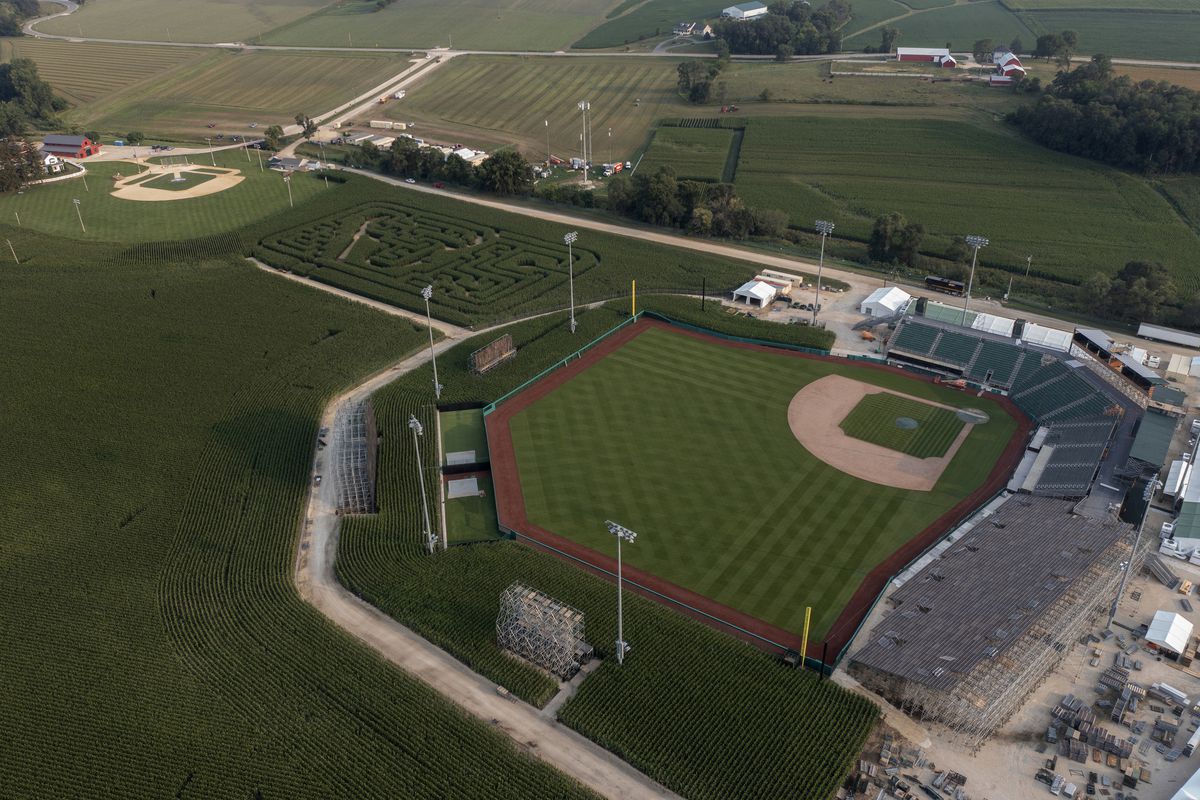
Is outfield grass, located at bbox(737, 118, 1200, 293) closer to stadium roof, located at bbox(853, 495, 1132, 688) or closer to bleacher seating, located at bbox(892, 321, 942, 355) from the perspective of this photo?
bleacher seating, located at bbox(892, 321, 942, 355)

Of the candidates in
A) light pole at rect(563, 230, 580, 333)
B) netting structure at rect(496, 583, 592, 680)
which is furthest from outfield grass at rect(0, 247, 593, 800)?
light pole at rect(563, 230, 580, 333)

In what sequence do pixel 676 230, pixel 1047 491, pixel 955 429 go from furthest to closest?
pixel 676 230
pixel 955 429
pixel 1047 491

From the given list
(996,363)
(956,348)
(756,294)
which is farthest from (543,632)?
(756,294)

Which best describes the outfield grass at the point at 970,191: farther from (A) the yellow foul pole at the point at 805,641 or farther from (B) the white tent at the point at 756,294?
(A) the yellow foul pole at the point at 805,641

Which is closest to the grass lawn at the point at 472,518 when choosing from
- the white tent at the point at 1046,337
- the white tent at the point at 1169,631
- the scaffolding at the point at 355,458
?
the scaffolding at the point at 355,458

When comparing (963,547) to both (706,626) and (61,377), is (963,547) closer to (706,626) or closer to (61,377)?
(706,626)

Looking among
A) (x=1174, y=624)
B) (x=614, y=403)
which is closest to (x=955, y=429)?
(x=1174, y=624)
